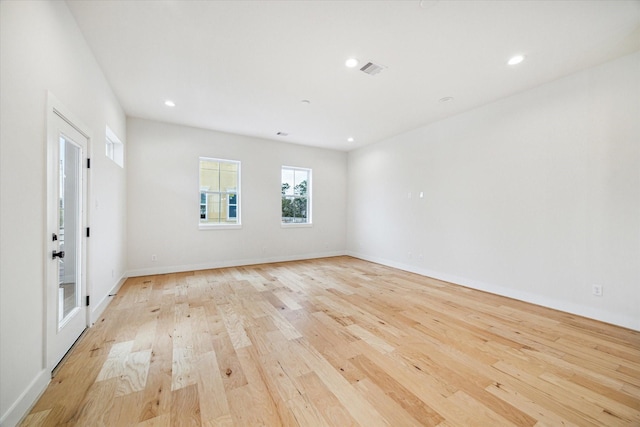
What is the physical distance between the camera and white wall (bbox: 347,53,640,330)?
2.72 m

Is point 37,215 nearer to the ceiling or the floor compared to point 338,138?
nearer to the floor

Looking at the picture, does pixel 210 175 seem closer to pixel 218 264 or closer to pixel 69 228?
pixel 218 264

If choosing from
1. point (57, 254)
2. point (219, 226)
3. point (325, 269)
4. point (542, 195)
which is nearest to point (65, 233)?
point (57, 254)

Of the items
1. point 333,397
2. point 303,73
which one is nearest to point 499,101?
point 303,73

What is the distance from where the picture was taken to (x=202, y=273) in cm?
485

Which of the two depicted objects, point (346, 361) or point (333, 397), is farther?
point (346, 361)

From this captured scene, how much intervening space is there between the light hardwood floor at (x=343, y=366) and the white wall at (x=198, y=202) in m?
1.58

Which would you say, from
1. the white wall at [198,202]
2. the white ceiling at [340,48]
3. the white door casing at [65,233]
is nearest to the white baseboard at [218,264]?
the white wall at [198,202]

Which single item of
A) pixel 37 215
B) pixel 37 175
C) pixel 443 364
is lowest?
pixel 443 364

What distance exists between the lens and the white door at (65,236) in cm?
181

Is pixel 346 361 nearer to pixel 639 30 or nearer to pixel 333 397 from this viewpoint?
pixel 333 397

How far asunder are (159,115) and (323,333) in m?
4.60

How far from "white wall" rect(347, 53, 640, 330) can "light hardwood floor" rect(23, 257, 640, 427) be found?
0.48 metres

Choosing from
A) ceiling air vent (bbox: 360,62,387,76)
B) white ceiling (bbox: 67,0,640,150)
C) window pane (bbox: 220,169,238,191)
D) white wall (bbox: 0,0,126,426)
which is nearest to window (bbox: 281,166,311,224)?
window pane (bbox: 220,169,238,191)
